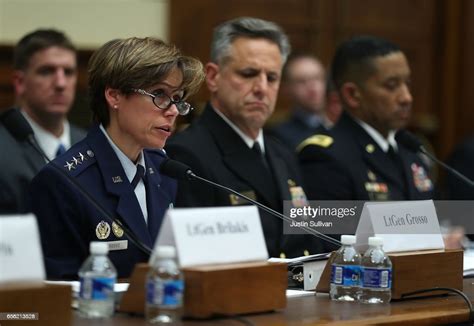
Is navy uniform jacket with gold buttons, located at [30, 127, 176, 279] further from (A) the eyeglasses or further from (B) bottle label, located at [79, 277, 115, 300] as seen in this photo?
(B) bottle label, located at [79, 277, 115, 300]

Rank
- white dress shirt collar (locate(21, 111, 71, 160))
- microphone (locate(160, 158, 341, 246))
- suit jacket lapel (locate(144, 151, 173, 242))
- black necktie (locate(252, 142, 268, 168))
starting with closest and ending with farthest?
microphone (locate(160, 158, 341, 246)) → suit jacket lapel (locate(144, 151, 173, 242)) → black necktie (locate(252, 142, 268, 168)) → white dress shirt collar (locate(21, 111, 71, 160))

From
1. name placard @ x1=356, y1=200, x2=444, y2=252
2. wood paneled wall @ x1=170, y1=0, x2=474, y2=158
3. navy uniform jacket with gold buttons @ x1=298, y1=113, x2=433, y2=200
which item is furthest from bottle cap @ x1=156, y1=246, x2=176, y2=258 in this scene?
wood paneled wall @ x1=170, y1=0, x2=474, y2=158

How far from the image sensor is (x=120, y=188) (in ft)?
8.95

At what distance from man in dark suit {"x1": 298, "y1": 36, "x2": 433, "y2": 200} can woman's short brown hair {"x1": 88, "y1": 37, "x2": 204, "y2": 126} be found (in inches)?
49.6

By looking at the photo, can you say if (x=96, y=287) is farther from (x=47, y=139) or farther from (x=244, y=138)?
(x=47, y=139)

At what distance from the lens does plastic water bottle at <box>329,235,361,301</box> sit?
246 centimetres

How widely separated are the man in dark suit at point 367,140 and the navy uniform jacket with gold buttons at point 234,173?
1.01 feet

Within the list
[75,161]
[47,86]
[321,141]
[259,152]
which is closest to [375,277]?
[75,161]

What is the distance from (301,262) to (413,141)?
1039 mm

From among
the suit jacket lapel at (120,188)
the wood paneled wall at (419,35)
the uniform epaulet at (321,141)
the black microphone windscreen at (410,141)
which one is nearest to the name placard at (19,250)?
the suit jacket lapel at (120,188)

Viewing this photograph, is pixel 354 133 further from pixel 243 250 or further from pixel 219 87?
pixel 243 250

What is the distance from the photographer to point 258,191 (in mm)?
3518

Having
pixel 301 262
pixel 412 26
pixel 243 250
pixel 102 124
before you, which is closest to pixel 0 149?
pixel 102 124

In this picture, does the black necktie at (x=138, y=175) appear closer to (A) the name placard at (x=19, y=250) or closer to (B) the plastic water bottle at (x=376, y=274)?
(B) the plastic water bottle at (x=376, y=274)
